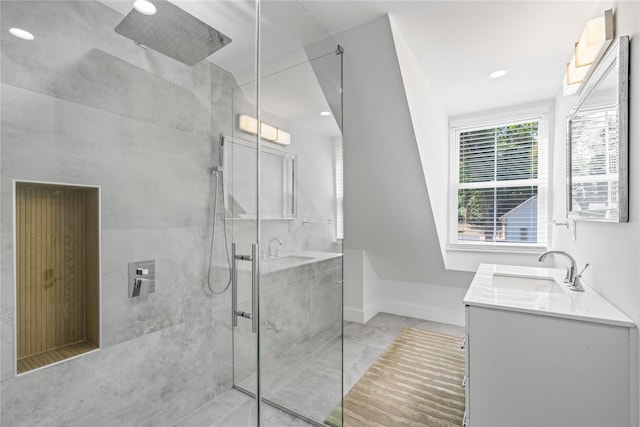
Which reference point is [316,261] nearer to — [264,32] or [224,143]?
[224,143]

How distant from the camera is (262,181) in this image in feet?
4.97

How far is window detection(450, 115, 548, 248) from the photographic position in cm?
315

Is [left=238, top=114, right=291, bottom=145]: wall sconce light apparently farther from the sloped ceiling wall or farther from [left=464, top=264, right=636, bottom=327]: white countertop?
[left=464, top=264, right=636, bottom=327]: white countertop

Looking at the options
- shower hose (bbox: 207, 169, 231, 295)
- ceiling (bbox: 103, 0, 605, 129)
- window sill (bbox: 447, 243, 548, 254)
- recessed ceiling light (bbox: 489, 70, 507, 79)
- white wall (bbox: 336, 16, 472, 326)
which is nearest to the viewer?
ceiling (bbox: 103, 0, 605, 129)

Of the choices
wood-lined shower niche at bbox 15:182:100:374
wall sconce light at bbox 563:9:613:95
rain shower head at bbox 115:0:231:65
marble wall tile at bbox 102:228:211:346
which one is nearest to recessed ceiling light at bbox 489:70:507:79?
wall sconce light at bbox 563:9:613:95

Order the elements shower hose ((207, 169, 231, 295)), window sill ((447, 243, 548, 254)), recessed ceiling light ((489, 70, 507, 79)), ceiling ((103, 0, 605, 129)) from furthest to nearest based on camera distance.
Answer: window sill ((447, 243, 548, 254)), recessed ceiling light ((489, 70, 507, 79)), shower hose ((207, 169, 231, 295)), ceiling ((103, 0, 605, 129))

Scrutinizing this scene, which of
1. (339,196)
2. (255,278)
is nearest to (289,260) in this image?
(255,278)

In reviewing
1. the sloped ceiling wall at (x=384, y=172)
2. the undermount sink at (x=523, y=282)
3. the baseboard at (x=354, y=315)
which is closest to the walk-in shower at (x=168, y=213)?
the sloped ceiling wall at (x=384, y=172)

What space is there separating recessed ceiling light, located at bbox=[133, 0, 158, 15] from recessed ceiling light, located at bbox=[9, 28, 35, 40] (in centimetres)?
44

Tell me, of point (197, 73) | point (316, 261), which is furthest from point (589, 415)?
point (197, 73)

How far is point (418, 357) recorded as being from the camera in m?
2.66

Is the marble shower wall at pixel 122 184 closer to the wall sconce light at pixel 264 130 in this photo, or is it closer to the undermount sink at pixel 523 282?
the wall sconce light at pixel 264 130

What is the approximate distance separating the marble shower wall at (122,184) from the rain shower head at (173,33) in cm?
5

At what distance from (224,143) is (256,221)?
1.79 feet
